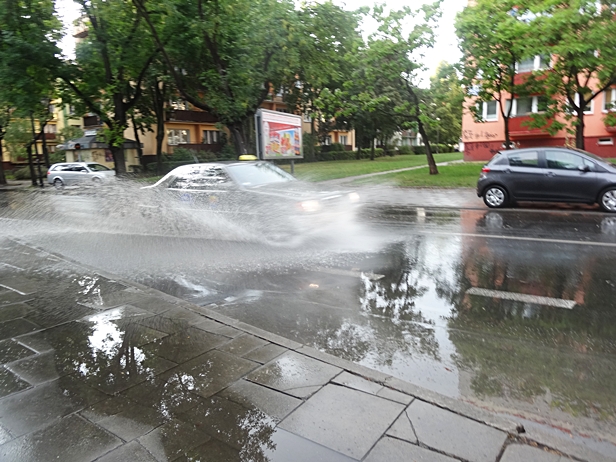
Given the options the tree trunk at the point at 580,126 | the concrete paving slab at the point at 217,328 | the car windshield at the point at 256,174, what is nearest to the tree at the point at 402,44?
the tree trunk at the point at 580,126

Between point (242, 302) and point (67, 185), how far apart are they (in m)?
27.6

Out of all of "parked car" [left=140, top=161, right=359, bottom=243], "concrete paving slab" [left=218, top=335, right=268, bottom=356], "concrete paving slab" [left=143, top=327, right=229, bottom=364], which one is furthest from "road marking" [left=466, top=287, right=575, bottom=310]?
"parked car" [left=140, top=161, right=359, bottom=243]

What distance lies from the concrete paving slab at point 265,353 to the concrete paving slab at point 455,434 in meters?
1.29

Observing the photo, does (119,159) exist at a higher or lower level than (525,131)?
lower

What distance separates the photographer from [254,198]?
29.8ft

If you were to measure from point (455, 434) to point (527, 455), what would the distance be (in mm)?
392

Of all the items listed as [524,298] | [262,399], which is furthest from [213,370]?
[524,298]

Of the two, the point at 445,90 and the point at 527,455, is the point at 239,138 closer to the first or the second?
the point at 445,90

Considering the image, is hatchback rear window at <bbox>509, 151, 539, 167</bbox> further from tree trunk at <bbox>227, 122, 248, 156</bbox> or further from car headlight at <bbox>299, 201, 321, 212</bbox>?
tree trunk at <bbox>227, 122, 248, 156</bbox>

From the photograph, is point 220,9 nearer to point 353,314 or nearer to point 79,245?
point 79,245

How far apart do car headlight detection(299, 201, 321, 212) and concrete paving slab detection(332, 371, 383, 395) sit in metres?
5.50

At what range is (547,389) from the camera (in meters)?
3.57

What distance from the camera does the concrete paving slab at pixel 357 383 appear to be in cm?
342

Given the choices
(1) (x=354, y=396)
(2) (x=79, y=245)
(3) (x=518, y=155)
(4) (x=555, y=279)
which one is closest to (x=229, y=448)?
(1) (x=354, y=396)
